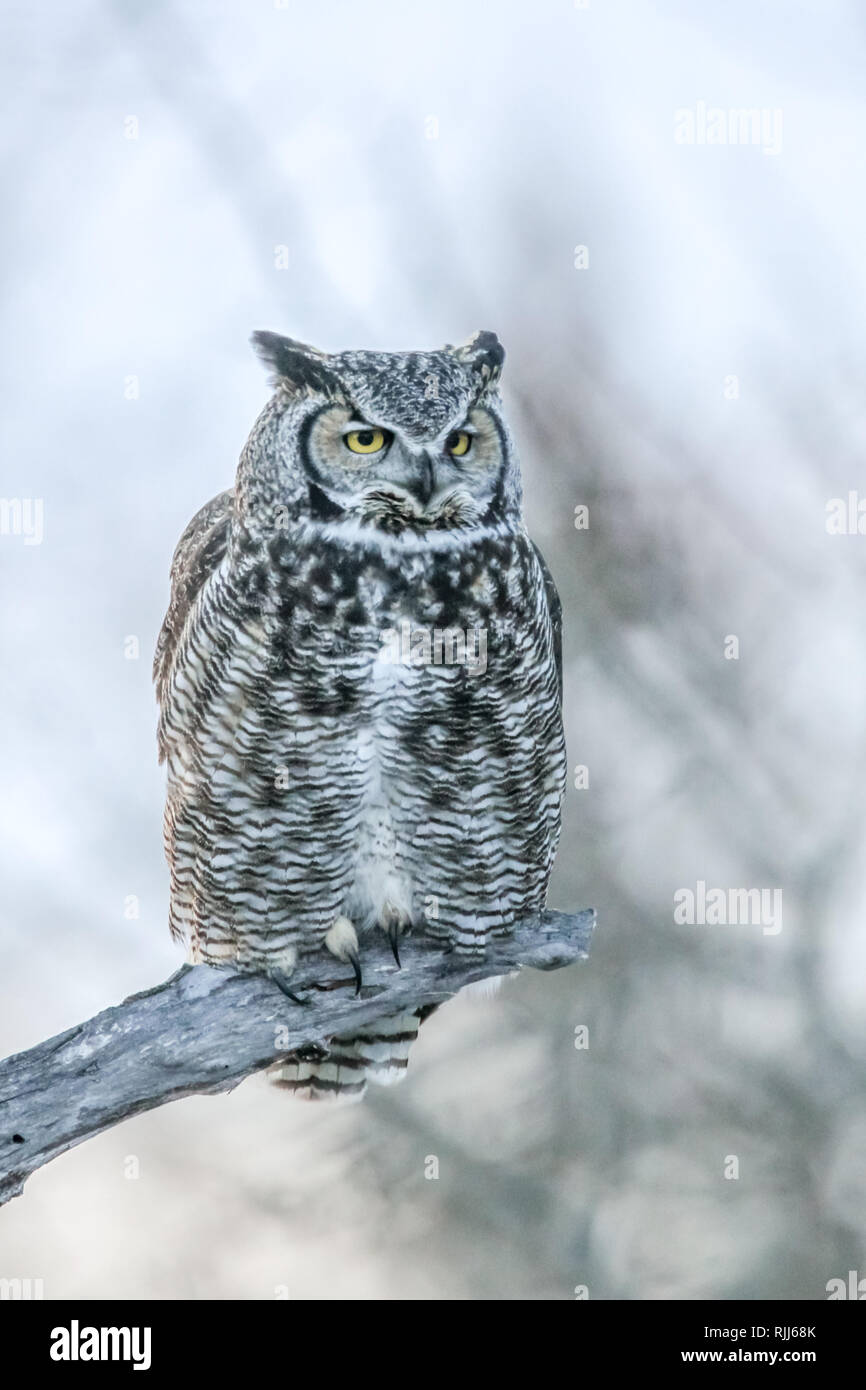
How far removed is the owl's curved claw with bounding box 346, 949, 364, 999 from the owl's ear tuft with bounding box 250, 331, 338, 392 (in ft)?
4.54

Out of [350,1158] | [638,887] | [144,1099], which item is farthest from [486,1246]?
[144,1099]

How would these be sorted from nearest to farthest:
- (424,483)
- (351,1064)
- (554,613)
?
1. (424,483)
2. (554,613)
3. (351,1064)

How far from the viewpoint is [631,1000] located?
5.23 metres

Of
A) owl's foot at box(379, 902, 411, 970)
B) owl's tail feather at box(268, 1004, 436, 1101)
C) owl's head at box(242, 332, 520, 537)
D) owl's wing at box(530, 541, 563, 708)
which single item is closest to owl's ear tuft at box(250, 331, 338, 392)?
owl's head at box(242, 332, 520, 537)

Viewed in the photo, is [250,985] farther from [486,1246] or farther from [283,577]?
[486,1246]

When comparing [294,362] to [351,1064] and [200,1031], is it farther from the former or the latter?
[351,1064]

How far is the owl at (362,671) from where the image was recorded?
2779mm

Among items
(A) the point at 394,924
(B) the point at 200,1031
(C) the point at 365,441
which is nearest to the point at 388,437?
(C) the point at 365,441

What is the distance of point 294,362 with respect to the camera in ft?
9.18

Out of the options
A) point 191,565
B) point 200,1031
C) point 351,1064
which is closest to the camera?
point 200,1031

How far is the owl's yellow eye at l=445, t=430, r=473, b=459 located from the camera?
2.76 meters

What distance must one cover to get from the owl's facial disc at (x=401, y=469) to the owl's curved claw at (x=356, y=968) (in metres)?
1.08

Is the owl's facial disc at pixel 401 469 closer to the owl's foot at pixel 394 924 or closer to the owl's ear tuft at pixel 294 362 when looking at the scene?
the owl's ear tuft at pixel 294 362

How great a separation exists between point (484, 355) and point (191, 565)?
3.05ft
